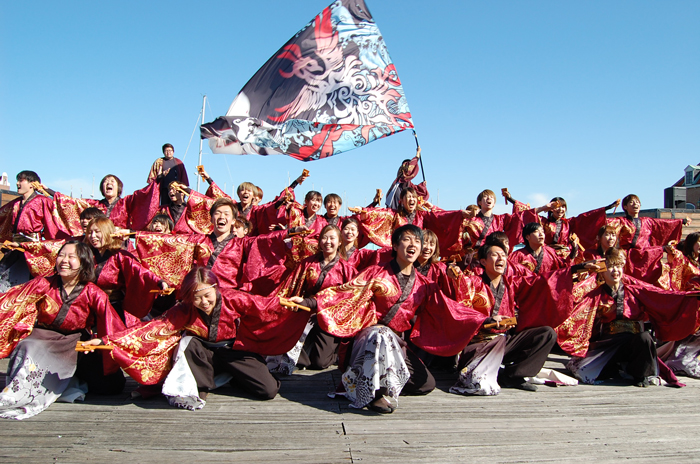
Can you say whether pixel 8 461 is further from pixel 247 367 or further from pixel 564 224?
pixel 564 224

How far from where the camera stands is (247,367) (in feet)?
11.4

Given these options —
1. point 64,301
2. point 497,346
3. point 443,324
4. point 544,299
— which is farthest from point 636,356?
point 64,301

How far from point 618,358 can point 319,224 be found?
340 cm

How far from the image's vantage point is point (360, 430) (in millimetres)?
2945

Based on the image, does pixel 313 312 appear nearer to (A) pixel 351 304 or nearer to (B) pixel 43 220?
(A) pixel 351 304

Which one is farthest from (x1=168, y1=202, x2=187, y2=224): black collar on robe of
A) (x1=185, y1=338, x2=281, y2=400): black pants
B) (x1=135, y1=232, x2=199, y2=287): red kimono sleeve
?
(x1=185, y1=338, x2=281, y2=400): black pants

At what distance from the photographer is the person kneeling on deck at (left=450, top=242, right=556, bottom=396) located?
3.72m

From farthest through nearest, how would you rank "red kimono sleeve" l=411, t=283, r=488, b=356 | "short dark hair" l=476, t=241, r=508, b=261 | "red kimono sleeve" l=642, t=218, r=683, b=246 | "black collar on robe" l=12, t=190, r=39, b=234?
"red kimono sleeve" l=642, t=218, r=683, b=246
"black collar on robe" l=12, t=190, r=39, b=234
"short dark hair" l=476, t=241, r=508, b=261
"red kimono sleeve" l=411, t=283, r=488, b=356

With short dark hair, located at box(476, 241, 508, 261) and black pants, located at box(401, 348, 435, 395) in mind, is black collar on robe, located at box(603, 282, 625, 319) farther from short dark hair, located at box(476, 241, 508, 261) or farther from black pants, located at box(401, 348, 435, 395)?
black pants, located at box(401, 348, 435, 395)

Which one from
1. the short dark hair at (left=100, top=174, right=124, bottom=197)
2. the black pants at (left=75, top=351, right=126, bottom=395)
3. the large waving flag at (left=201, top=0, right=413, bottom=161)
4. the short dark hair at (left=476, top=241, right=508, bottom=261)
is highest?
the large waving flag at (left=201, top=0, right=413, bottom=161)

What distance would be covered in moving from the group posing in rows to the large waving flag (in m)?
1.18

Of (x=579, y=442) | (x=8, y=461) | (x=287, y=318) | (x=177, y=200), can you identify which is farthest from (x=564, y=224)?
(x=8, y=461)

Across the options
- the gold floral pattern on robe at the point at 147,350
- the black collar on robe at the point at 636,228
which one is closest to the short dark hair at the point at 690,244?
the black collar on robe at the point at 636,228

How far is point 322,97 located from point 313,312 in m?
3.96
